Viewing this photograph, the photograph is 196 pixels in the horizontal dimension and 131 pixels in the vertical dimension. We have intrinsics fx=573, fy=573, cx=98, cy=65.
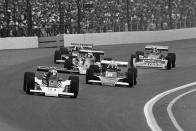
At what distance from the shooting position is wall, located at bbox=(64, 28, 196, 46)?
42750mm

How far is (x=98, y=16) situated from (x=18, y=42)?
10.2m

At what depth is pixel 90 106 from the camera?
50.4 feet

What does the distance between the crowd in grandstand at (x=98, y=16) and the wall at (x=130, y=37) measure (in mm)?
1163

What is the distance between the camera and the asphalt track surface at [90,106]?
39.6 ft

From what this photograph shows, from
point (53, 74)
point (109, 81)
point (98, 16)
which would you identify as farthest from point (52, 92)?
point (98, 16)

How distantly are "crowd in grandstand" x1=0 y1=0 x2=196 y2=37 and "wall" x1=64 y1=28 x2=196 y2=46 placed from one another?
1.16 metres

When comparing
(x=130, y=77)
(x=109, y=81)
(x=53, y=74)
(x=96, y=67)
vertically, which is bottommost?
(x=109, y=81)

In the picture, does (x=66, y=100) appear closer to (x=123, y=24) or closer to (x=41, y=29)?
(x=41, y=29)

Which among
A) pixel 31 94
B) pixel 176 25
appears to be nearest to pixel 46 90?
pixel 31 94

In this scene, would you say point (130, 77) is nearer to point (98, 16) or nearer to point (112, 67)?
point (112, 67)

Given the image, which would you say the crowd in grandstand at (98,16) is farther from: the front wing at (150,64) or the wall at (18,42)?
the front wing at (150,64)

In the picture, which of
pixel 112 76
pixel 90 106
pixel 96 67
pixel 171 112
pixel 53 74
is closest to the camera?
pixel 171 112

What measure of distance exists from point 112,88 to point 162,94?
1920 millimetres

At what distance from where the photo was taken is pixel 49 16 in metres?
43.7
